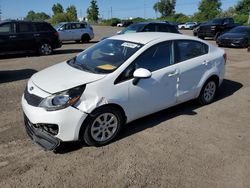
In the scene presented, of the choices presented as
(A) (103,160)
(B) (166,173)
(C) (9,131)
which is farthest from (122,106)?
(C) (9,131)

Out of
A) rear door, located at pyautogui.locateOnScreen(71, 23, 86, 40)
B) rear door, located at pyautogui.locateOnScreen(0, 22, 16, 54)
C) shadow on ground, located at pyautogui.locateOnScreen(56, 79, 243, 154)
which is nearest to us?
shadow on ground, located at pyautogui.locateOnScreen(56, 79, 243, 154)

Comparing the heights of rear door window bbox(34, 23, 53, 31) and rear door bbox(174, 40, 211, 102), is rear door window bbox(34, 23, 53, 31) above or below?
above

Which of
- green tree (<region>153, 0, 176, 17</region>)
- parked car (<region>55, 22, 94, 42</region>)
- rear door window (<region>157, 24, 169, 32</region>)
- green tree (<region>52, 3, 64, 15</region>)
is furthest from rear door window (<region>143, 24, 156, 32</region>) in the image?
green tree (<region>153, 0, 176, 17</region>)

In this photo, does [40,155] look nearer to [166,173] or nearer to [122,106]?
[122,106]

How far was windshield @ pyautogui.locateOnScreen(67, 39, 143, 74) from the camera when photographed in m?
4.49

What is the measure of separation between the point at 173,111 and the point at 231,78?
369 cm

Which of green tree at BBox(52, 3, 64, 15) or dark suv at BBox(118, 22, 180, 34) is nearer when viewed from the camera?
dark suv at BBox(118, 22, 180, 34)

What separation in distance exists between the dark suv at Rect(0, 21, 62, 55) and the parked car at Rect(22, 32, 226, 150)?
843 cm

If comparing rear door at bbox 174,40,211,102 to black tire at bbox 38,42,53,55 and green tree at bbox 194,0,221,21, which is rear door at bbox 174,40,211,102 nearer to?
black tire at bbox 38,42,53,55

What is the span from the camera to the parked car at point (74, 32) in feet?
64.5

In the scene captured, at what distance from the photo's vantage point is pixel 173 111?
225 inches

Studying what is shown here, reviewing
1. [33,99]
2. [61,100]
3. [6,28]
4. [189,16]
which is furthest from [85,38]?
[189,16]

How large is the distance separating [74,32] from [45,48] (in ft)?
21.5

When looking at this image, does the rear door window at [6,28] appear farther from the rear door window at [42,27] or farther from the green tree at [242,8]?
the green tree at [242,8]
